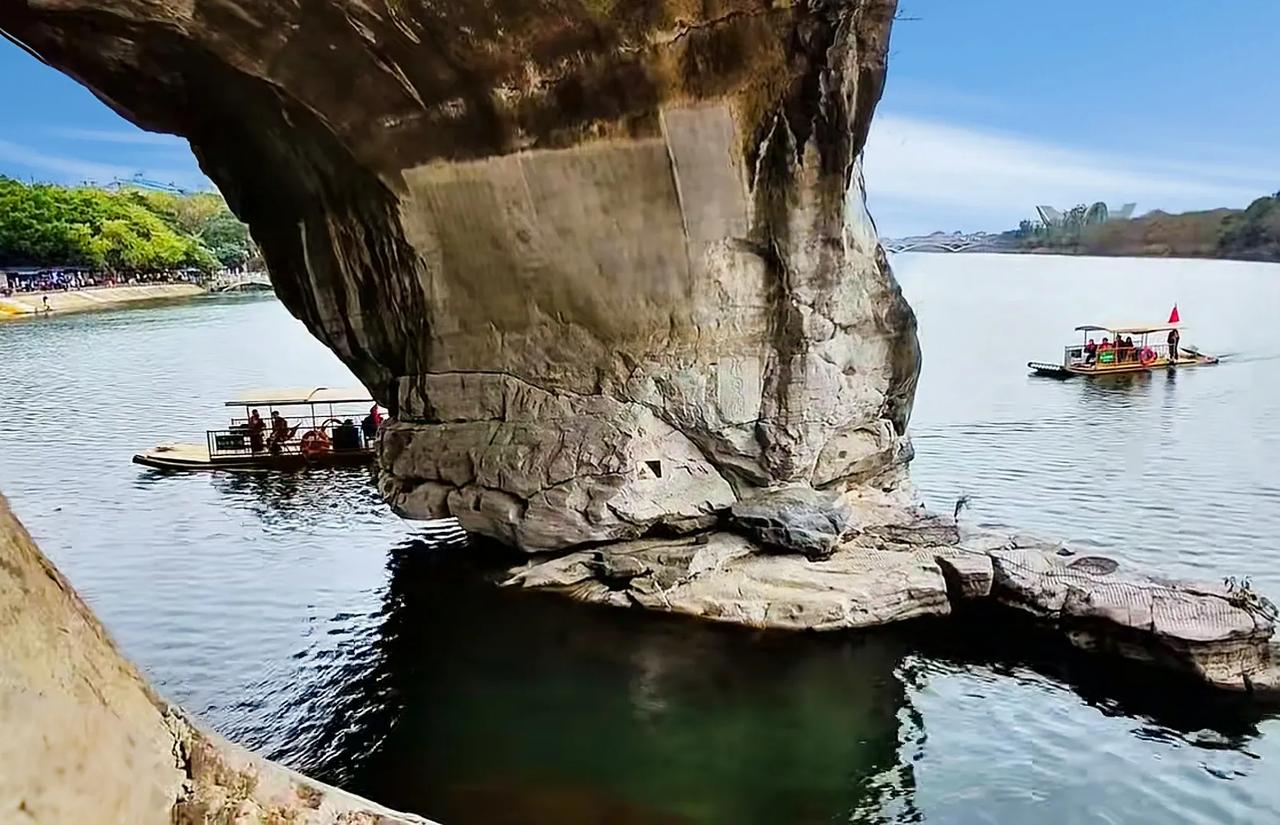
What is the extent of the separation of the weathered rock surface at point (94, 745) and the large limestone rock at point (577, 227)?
865 cm

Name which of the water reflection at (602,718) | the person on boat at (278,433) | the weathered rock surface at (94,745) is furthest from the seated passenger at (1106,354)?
the weathered rock surface at (94,745)

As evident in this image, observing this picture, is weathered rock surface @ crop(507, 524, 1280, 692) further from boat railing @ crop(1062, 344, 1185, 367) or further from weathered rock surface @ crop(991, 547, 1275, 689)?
boat railing @ crop(1062, 344, 1185, 367)

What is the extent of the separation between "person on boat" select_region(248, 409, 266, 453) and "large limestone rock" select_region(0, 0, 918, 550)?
10.4 m

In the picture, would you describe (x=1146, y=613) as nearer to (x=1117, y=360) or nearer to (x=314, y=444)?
(x=314, y=444)

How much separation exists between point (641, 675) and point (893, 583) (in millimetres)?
3944

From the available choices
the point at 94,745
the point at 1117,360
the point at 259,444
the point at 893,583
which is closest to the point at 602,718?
the point at 893,583

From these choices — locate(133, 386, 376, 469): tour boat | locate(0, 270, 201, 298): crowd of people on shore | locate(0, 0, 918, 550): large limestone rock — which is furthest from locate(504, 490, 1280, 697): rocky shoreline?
locate(0, 270, 201, 298): crowd of people on shore

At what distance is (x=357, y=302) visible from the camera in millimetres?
15234

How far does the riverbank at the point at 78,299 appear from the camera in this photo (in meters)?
63.2

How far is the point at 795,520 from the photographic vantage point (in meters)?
13.9

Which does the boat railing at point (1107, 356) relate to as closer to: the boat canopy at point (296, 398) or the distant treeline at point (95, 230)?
the boat canopy at point (296, 398)

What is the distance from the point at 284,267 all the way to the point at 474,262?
14.4ft

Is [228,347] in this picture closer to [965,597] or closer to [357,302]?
[357,302]

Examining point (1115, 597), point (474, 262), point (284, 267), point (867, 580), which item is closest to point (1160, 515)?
point (1115, 597)
